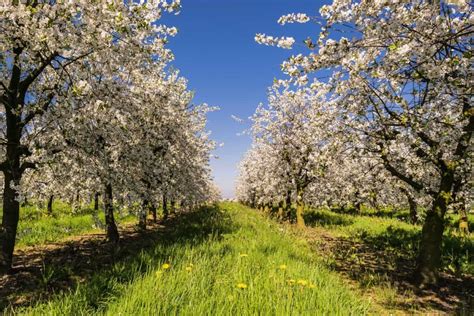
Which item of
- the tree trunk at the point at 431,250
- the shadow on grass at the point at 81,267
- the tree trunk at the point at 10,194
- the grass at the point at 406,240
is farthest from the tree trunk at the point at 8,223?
the grass at the point at 406,240

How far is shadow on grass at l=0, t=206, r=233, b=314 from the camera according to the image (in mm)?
6223

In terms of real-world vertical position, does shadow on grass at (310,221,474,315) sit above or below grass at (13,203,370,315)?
below

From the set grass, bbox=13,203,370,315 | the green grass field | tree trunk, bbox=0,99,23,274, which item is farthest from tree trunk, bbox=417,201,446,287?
tree trunk, bbox=0,99,23,274

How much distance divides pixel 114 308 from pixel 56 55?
6.97 m

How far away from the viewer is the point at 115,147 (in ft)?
36.9

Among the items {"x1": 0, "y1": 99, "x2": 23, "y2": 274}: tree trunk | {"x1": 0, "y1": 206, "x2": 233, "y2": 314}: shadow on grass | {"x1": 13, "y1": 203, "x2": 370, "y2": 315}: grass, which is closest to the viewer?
{"x1": 13, "y1": 203, "x2": 370, "y2": 315}: grass

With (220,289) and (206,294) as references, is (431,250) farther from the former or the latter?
(206,294)

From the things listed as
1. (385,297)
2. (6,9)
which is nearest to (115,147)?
(6,9)

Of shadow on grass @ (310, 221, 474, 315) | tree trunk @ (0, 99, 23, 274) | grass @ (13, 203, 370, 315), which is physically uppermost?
tree trunk @ (0, 99, 23, 274)

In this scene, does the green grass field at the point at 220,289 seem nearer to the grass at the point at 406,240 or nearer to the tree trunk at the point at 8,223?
the grass at the point at 406,240

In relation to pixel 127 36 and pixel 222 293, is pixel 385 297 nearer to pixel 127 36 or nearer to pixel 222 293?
pixel 222 293

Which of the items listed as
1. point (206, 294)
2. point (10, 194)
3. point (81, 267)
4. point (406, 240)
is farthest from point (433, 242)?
point (10, 194)

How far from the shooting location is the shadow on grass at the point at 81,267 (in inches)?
245

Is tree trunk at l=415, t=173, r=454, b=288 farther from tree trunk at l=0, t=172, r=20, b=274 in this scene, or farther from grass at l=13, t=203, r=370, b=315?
tree trunk at l=0, t=172, r=20, b=274
